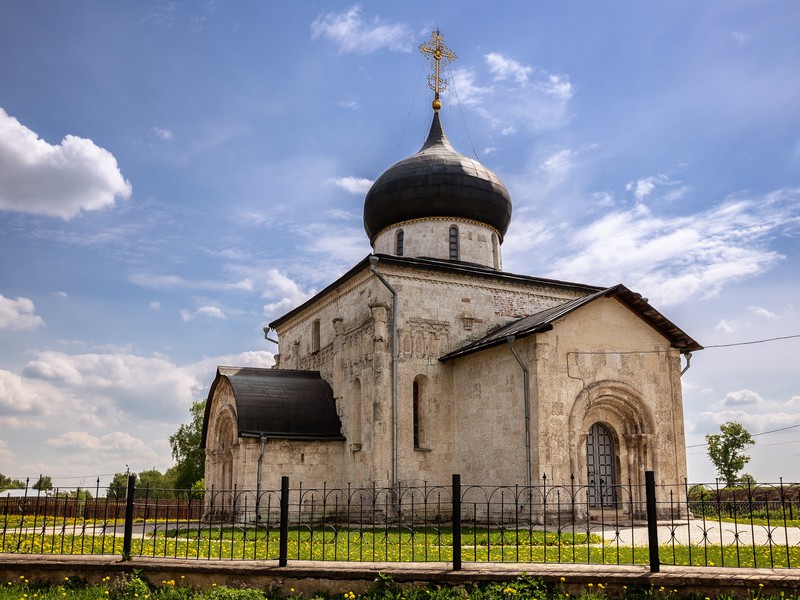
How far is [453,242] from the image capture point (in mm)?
20328

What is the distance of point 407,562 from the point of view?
784cm

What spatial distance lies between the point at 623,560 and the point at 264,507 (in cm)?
1040

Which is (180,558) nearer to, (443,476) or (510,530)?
(510,530)

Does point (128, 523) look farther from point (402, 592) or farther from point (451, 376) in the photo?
point (451, 376)

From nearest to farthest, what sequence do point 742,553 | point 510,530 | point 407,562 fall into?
point 407,562 → point 742,553 → point 510,530

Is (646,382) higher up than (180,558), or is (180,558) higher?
(646,382)

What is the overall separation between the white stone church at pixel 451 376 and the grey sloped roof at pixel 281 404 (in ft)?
0.12

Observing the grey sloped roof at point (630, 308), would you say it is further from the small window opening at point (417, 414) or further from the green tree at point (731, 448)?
the green tree at point (731, 448)

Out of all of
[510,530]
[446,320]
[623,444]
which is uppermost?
[446,320]

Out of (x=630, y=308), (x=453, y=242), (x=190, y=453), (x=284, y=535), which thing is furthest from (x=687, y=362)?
(x=190, y=453)

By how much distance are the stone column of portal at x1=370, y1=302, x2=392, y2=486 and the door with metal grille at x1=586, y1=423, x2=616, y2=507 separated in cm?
443

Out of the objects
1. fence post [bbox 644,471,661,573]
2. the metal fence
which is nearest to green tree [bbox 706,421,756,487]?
the metal fence

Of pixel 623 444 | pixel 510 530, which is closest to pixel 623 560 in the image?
pixel 510 530

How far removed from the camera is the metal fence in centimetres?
837
